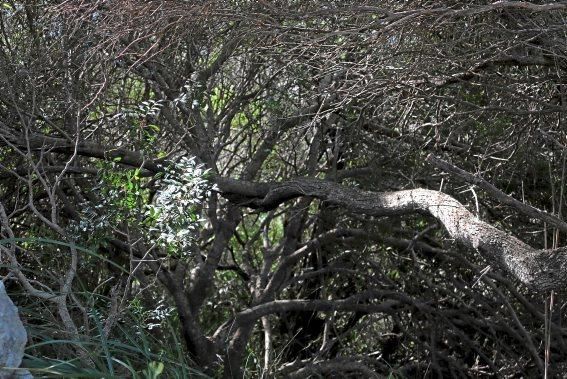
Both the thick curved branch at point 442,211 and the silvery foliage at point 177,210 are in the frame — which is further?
→ the silvery foliage at point 177,210

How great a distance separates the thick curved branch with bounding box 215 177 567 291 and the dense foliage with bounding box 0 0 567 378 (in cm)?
2

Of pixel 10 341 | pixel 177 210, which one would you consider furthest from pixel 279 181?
pixel 10 341

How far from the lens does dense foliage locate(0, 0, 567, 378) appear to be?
204 inches

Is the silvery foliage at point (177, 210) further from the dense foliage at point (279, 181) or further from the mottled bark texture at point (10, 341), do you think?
the mottled bark texture at point (10, 341)

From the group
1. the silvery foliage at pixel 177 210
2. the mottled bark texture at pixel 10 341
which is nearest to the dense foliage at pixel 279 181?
the silvery foliage at pixel 177 210

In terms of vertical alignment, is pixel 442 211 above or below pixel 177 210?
below

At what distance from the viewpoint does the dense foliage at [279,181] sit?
5.18 metres

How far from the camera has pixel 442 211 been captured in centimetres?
534

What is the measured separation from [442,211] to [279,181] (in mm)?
2241

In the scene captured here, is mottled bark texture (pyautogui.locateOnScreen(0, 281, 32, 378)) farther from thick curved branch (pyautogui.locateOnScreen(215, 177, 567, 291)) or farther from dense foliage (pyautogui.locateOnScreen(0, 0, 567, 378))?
thick curved branch (pyautogui.locateOnScreen(215, 177, 567, 291))

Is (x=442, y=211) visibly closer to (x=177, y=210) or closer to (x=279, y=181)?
(x=177, y=210)

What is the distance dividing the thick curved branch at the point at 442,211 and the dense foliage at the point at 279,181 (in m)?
0.02

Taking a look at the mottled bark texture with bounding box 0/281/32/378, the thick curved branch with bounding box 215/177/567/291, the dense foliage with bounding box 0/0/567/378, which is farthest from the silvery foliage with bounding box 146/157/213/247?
the mottled bark texture with bounding box 0/281/32/378

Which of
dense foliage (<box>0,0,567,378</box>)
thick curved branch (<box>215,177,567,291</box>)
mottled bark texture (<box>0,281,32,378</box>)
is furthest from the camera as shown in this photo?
dense foliage (<box>0,0,567,378</box>)
